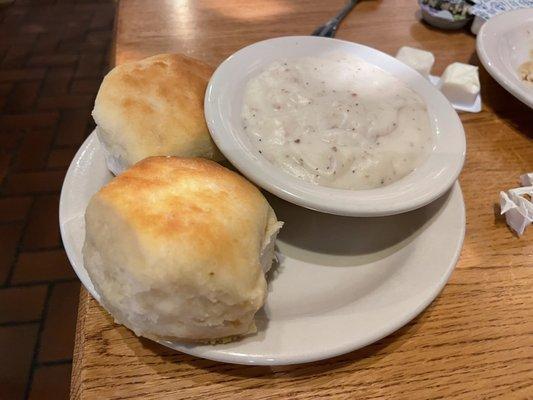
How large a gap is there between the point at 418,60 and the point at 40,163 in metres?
1.88

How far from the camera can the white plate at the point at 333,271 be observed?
2.46 feet

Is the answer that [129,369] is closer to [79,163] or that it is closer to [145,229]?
[145,229]

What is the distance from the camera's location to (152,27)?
1.63 meters

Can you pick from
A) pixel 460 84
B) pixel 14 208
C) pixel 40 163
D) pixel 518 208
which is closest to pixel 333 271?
pixel 518 208

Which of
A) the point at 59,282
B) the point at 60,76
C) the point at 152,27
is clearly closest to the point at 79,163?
the point at 152,27

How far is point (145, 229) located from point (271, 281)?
12.2 inches

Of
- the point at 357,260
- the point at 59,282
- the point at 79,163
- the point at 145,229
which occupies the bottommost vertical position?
the point at 59,282

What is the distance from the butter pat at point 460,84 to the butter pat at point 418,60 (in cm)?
6

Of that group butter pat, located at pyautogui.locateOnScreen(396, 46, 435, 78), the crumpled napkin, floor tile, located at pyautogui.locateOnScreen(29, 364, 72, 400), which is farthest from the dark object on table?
floor tile, located at pyautogui.locateOnScreen(29, 364, 72, 400)

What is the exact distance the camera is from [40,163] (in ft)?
7.85

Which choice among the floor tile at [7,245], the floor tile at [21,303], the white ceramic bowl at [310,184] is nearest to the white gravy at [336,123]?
the white ceramic bowl at [310,184]

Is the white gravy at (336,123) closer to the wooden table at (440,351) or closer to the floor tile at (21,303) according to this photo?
the wooden table at (440,351)

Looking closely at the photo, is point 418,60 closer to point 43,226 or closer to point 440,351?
point 440,351

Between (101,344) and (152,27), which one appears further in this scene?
(152,27)
